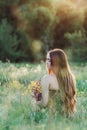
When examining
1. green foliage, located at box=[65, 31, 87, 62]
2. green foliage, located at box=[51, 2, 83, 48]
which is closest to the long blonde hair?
green foliage, located at box=[65, 31, 87, 62]

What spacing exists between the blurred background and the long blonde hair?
96.4 ft

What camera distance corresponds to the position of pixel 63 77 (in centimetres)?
736

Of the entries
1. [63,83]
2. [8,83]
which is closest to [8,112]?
[63,83]

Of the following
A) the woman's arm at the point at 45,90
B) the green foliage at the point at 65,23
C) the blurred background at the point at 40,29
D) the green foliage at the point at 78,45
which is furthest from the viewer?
the green foliage at the point at 65,23

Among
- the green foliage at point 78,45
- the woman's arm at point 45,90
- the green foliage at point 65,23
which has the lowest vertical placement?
the woman's arm at point 45,90

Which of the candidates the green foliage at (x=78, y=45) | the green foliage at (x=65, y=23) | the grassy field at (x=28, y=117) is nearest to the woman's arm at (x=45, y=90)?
the grassy field at (x=28, y=117)

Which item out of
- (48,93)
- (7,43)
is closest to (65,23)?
(7,43)

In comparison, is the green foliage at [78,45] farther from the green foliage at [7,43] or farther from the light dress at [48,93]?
the light dress at [48,93]

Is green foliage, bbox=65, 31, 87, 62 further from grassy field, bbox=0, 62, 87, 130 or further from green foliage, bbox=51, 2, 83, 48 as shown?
grassy field, bbox=0, 62, 87, 130

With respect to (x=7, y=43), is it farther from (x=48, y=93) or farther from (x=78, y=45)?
(x=48, y=93)

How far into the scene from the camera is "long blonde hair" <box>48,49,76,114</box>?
24.1ft

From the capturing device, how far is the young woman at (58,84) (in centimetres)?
736

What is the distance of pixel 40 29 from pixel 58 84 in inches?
1279

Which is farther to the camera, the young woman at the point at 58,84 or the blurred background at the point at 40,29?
the blurred background at the point at 40,29
